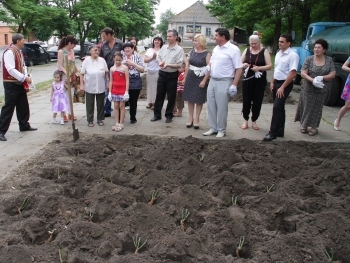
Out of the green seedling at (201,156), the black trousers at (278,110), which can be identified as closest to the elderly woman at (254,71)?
the black trousers at (278,110)

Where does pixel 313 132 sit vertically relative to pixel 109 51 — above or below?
below

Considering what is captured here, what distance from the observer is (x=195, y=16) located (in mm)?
79312

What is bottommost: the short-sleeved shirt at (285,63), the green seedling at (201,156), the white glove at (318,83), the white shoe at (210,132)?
the green seedling at (201,156)

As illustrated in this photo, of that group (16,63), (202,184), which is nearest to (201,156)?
(202,184)

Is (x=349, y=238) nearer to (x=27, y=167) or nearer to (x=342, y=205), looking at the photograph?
(x=342, y=205)

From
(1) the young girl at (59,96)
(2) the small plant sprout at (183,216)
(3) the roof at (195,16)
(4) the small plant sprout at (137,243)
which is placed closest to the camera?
(4) the small plant sprout at (137,243)

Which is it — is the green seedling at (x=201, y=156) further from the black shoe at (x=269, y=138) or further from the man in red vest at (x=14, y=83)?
the man in red vest at (x=14, y=83)

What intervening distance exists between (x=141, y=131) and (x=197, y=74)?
142cm

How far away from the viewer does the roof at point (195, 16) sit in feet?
260

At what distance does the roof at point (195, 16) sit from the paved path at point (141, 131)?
7177cm

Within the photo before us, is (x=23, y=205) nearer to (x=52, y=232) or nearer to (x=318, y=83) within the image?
(x=52, y=232)

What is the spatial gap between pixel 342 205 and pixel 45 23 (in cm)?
3084

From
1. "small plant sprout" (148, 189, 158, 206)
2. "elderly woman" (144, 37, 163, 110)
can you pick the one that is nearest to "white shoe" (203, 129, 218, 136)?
"elderly woman" (144, 37, 163, 110)

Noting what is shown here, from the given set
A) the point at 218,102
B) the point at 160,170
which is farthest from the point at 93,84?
the point at 160,170
